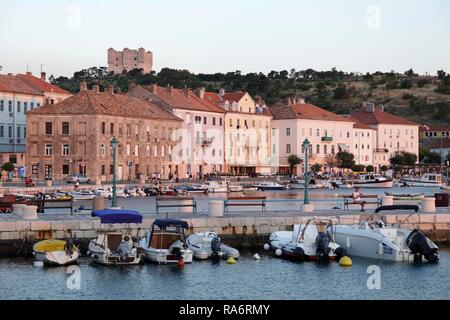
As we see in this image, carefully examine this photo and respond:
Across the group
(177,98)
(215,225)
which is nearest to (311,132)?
(177,98)

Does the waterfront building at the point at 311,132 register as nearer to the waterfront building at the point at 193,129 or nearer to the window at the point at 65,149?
the waterfront building at the point at 193,129

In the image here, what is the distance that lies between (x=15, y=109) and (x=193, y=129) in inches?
842

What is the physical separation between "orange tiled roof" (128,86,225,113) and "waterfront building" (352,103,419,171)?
115 ft

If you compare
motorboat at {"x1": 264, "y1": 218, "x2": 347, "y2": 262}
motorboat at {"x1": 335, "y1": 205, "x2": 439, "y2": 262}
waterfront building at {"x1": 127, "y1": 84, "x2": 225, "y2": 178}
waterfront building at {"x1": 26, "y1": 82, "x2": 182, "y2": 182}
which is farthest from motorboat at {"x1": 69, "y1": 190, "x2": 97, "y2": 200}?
motorboat at {"x1": 335, "y1": 205, "x2": 439, "y2": 262}

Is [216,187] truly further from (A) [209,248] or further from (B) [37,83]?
(A) [209,248]

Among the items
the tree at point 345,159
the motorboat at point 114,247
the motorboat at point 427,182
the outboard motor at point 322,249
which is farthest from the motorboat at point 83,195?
the tree at point 345,159

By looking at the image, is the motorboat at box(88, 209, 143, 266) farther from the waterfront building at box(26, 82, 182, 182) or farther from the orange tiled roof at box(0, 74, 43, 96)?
the orange tiled roof at box(0, 74, 43, 96)

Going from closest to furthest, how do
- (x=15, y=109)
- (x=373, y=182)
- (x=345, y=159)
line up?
(x=15, y=109)
(x=373, y=182)
(x=345, y=159)

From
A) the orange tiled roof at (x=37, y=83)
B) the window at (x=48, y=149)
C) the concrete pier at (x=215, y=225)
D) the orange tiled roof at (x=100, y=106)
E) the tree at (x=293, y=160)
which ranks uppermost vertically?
the orange tiled roof at (x=37, y=83)

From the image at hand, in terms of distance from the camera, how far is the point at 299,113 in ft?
444

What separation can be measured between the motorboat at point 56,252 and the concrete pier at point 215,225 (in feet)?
7.20

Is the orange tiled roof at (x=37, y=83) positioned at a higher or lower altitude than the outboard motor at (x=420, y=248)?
higher

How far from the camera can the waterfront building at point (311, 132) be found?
5276 inches
